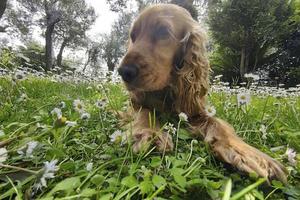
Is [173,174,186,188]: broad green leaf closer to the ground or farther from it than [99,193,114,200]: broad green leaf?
farther from it

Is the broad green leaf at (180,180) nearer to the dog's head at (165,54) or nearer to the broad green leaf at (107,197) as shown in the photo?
the broad green leaf at (107,197)

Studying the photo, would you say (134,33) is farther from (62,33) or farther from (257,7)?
(62,33)

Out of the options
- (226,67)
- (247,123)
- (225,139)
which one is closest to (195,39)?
(247,123)

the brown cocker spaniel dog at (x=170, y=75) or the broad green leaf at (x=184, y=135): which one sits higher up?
the brown cocker spaniel dog at (x=170, y=75)

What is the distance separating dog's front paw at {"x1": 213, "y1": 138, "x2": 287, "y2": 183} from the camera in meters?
1.82

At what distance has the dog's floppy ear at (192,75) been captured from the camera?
2859 mm

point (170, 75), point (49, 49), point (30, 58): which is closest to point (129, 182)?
point (170, 75)

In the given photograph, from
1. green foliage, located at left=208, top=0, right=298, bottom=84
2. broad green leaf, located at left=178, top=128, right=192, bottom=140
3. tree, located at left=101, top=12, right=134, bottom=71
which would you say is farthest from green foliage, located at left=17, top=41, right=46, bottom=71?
green foliage, located at left=208, top=0, right=298, bottom=84

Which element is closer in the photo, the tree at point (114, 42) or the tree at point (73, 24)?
the tree at point (73, 24)

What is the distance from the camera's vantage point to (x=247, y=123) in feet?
8.96

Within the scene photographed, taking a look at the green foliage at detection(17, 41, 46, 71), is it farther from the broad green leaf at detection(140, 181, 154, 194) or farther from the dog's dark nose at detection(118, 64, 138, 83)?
the broad green leaf at detection(140, 181, 154, 194)

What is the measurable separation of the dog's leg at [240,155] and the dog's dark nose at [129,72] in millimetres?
625

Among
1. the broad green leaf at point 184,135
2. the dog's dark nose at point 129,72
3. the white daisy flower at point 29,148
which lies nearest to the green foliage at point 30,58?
the dog's dark nose at point 129,72

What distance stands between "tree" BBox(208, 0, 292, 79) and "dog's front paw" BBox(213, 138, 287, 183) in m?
21.4
